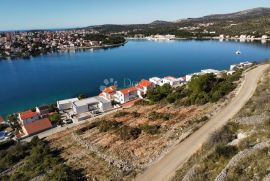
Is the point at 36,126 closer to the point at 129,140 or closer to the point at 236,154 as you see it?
the point at 129,140

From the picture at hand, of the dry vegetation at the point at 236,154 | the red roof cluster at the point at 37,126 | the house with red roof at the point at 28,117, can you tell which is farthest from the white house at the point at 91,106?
the dry vegetation at the point at 236,154

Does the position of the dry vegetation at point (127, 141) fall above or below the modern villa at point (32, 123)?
above

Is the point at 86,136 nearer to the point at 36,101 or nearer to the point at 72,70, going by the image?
the point at 36,101

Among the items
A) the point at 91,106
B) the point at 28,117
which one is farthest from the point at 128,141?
the point at 28,117

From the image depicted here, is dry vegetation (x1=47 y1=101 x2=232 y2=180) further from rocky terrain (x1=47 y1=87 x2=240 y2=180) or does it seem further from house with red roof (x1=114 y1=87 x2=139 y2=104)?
house with red roof (x1=114 y1=87 x2=139 y2=104)

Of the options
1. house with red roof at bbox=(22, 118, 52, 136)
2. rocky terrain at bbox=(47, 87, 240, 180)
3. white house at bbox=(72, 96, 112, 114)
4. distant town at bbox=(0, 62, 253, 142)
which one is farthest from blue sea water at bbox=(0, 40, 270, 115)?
rocky terrain at bbox=(47, 87, 240, 180)

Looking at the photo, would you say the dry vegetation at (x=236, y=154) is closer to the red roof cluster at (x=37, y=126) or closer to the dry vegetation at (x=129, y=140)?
the dry vegetation at (x=129, y=140)
